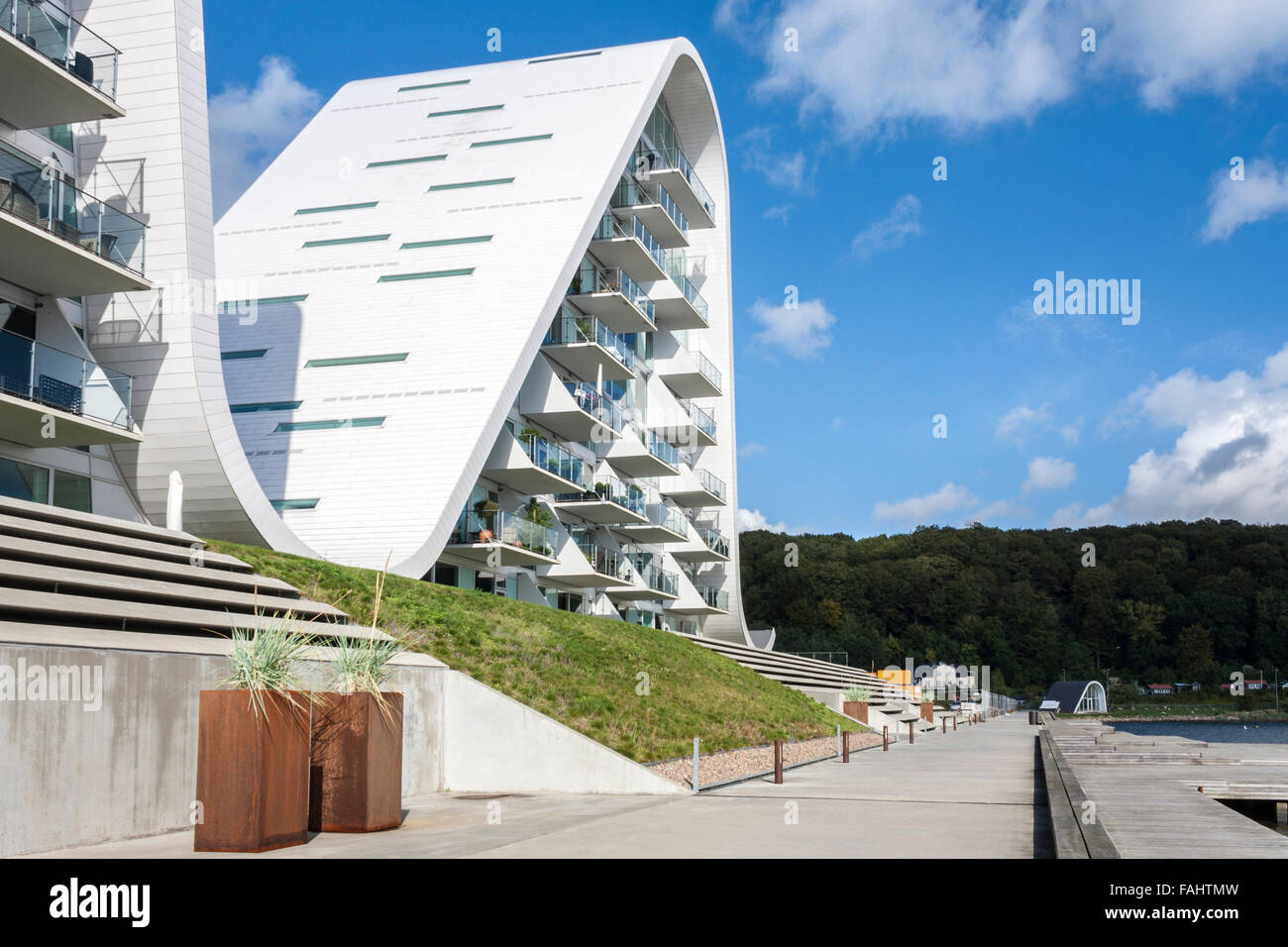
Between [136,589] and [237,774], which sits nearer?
[237,774]

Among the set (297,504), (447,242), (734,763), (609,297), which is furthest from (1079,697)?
(734,763)

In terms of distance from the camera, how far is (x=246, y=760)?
939cm

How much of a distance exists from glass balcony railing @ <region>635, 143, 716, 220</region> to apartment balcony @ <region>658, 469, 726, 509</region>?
45.8 ft

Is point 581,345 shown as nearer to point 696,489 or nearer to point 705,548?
point 696,489

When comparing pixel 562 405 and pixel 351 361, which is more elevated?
pixel 351 361

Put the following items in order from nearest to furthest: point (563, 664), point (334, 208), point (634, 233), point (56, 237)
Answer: point (56, 237) → point (563, 664) → point (334, 208) → point (634, 233)

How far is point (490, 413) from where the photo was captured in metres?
31.9

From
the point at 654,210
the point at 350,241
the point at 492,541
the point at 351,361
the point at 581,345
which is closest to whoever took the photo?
the point at 492,541

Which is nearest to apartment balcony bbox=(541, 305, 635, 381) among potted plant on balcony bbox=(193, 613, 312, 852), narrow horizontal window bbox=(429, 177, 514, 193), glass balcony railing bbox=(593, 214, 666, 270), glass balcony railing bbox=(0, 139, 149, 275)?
glass balcony railing bbox=(593, 214, 666, 270)

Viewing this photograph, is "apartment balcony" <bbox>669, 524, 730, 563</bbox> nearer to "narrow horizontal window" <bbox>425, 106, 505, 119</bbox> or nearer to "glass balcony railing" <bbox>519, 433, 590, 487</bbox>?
"glass balcony railing" <bbox>519, 433, 590, 487</bbox>

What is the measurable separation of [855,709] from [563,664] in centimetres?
1848

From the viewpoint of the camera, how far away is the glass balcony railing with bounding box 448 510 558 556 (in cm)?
3325
